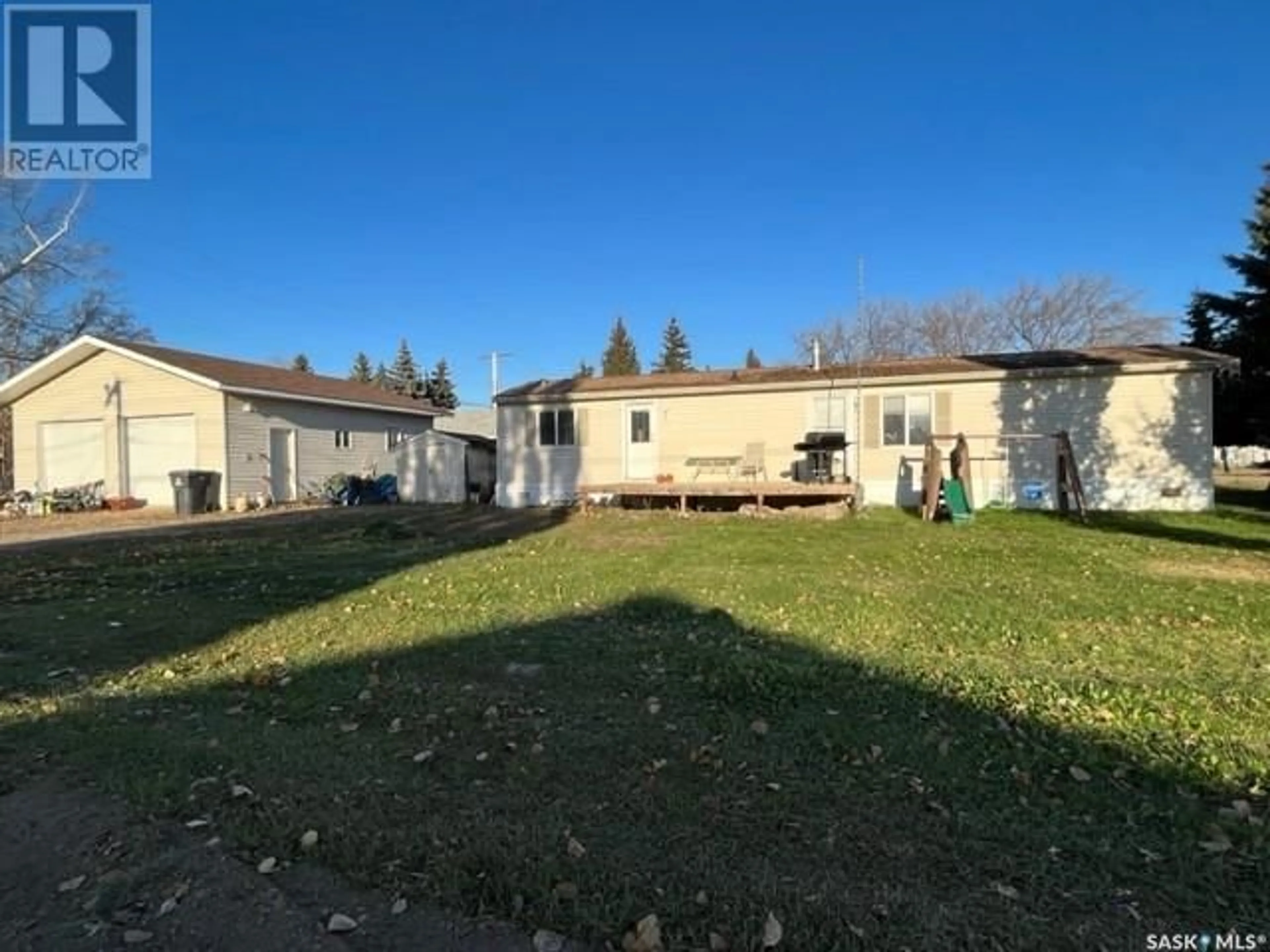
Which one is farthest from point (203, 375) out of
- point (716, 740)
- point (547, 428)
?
point (716, 740)

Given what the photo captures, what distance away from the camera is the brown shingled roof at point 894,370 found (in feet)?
49.3

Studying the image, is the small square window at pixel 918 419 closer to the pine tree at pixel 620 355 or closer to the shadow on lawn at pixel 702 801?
the shadow on lawn at pixel 702 801

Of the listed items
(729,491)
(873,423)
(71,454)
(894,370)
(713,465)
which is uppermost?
(894,370)

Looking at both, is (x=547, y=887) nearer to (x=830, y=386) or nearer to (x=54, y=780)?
(x=54, y=780)

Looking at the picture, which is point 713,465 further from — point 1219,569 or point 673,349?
point 673,349

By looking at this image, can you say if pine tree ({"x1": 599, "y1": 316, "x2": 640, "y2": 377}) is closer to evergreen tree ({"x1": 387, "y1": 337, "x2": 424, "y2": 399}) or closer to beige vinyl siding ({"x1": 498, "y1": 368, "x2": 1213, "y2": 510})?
evergreen tree ({"x1": 387, "y1": 337, "x2": 424, "y2": 399})

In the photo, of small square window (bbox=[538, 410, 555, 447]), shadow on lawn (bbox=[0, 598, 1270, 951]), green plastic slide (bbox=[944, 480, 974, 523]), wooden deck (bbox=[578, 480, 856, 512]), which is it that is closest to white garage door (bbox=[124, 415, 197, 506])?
small square window (bbox=[538, 410, 555, 447])

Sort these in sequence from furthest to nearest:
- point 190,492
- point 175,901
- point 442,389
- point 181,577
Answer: point 442,389, point 190,492, point 181,577, point 175,901

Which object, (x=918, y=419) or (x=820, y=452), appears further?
(x=820, y=452)

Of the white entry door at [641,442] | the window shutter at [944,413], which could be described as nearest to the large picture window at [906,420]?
the window shutter at [944,413]

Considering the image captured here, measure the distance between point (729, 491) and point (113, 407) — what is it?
50.7ft

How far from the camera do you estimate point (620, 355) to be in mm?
62531

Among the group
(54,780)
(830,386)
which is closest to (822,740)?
(54,780)

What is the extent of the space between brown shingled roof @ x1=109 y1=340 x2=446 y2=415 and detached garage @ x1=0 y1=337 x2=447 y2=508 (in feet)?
0.22
